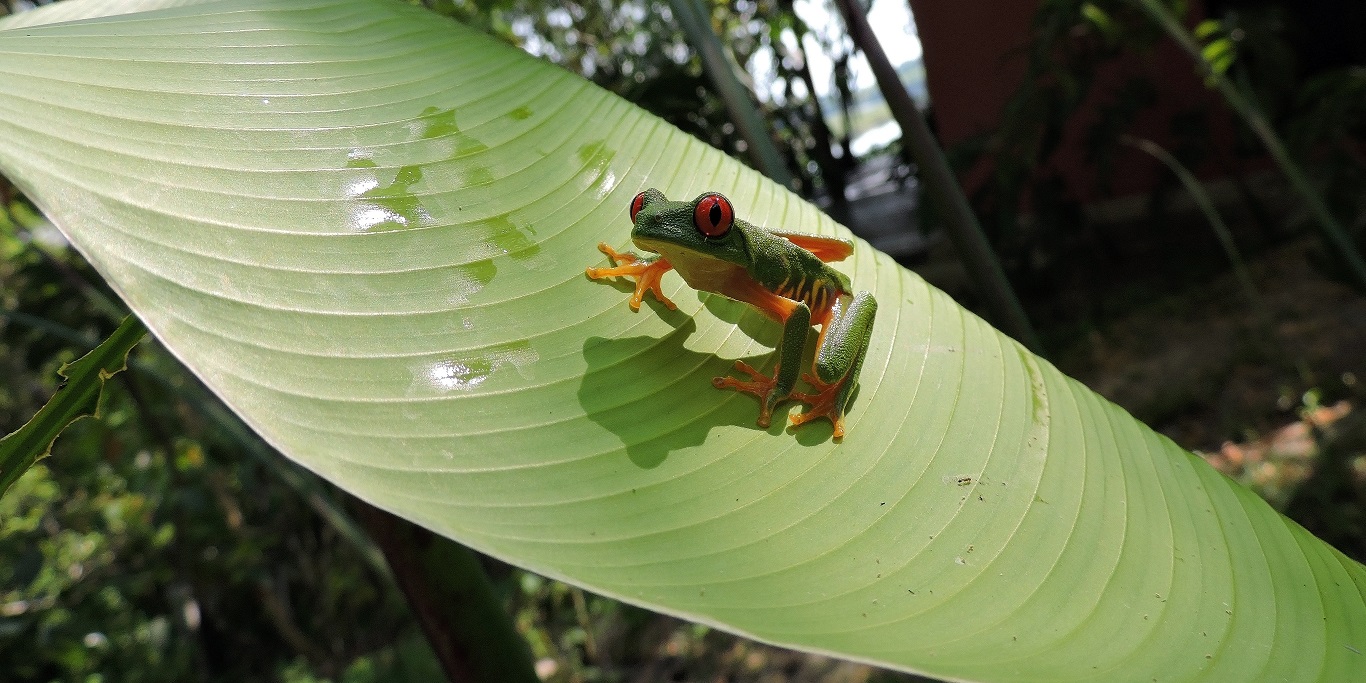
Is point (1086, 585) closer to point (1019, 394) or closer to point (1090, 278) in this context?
point (1019, 394)

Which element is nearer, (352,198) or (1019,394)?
(352,198)

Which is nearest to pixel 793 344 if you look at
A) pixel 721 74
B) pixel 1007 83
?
pixel 721 74

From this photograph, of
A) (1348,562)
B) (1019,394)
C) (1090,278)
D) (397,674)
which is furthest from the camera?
(1090,278)

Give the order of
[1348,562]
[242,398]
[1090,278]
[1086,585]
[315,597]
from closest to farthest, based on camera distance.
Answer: [242,398]
[1086,585]
[1348,562]
[315,597]
[1090,278]

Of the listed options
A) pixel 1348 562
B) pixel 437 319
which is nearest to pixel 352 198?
pixel 437 319

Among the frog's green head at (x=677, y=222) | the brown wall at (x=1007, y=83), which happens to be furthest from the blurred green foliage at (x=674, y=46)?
the frog's green head at (x=677, y=222)

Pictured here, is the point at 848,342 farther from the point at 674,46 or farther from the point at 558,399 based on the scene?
the point at 674,46

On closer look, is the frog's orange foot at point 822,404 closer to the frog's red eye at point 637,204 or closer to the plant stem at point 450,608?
the frog's red eye at point 637,204
